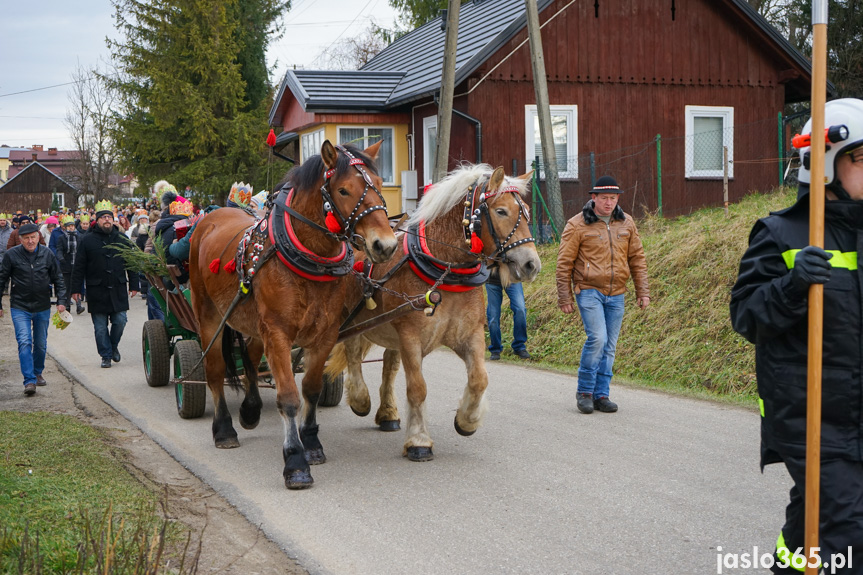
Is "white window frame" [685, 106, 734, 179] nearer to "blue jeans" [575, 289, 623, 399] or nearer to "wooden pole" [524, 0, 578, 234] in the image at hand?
"wooden pole" [524, 0, 578, 234]

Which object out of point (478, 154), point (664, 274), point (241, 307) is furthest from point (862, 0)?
point (241, 307)

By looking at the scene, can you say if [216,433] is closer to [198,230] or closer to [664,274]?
[198,230]

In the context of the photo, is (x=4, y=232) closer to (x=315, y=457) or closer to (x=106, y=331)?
(x=106, y=331)

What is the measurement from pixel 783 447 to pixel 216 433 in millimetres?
4883

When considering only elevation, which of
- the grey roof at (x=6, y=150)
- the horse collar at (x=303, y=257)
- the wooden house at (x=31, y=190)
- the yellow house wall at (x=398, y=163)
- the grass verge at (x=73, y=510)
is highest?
the grey roof at (x=6, y=150)

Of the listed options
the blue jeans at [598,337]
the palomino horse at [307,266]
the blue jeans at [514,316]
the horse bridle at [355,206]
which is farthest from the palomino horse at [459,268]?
the blue jeans at [514,316]

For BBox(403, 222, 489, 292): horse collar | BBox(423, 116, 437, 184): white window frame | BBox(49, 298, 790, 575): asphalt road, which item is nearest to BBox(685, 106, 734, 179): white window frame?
BBox(423, 116, 437, 184): white window frame

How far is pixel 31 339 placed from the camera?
984 cm

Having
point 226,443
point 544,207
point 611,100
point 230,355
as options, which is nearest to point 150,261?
point 230,355

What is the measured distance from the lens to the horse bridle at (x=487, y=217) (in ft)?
20.0

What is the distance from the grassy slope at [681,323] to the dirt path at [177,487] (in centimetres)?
509

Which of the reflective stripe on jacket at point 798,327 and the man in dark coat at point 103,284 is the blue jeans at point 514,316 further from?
the reflective stripe on jacket at point 798,327

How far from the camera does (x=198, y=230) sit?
312 inches

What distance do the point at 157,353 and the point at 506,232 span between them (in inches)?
197
